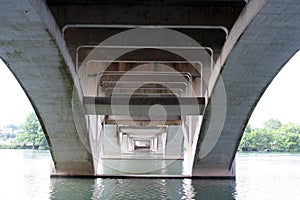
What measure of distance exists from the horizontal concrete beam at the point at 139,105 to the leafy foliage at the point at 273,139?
63.8 m

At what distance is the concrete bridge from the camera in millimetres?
9203

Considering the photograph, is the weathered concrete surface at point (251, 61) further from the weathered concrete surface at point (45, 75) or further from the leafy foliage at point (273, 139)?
the leafy foliage at point (273, 139)

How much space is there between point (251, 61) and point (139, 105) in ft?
16.3

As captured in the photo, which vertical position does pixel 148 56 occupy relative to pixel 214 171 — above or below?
above

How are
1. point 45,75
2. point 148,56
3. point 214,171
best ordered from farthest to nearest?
point 214,171 < point 148,56 < point 45,75

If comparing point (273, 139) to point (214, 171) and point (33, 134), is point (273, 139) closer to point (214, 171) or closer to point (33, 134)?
point (33, 134)

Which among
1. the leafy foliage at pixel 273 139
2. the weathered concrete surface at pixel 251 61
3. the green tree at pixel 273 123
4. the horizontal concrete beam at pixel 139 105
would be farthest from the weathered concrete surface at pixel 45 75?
the green tree at pixel 273 123

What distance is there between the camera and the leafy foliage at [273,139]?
257ft

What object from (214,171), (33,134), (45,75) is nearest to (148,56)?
(45,75)

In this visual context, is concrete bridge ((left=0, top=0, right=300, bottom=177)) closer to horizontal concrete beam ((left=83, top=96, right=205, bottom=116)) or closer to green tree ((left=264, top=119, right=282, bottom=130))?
horizontal concrete beam ((left=83, top=96, right=205, bottom=116))

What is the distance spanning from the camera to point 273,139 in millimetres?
80312

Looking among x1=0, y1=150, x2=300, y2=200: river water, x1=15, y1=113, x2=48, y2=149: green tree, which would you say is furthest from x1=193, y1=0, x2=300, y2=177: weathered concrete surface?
x1=15, y1=113, x2=48, y2=149: green tree

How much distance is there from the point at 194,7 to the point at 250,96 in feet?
12.5

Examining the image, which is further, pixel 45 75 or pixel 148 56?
pixel 148 56
